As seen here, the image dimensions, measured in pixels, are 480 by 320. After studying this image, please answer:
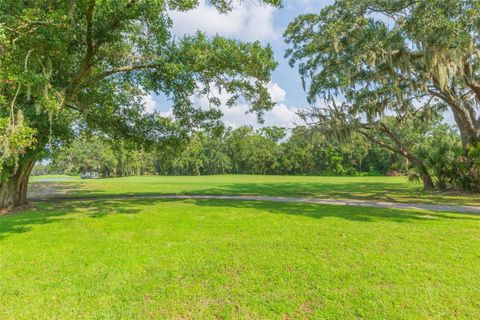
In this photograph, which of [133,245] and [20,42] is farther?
[20,42]

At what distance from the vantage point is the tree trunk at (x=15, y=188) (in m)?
9.84

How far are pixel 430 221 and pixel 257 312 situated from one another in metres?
6.19

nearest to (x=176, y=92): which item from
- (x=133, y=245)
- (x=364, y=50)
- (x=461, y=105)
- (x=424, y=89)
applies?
(x=133, y=245)

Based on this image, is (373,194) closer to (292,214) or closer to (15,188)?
(292,214)

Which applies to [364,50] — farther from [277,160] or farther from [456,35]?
[277,160]

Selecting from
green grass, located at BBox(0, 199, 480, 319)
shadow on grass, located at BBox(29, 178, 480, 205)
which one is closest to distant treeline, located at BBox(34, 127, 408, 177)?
shadow on grass, located at BBox(29, 178, 480, 205)

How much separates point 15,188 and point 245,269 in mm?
10616

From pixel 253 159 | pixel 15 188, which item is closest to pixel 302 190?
pixel 15 188

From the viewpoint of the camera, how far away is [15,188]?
10.2 meters

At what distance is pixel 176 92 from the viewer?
9961 mm

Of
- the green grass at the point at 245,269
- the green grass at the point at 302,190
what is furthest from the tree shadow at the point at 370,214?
the green grass at the point at 302,190

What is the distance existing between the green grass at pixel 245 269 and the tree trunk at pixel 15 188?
3.40 metres

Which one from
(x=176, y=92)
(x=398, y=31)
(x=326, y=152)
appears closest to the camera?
(x=176, y=92)

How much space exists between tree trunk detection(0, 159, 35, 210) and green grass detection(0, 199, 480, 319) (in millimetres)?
3395
